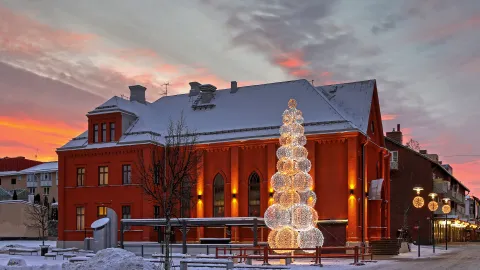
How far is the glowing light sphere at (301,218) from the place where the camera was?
31.9m

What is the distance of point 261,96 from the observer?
48.3 m

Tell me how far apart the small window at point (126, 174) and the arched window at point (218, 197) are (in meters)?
6.76

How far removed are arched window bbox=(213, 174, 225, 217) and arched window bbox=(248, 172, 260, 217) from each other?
2.35m

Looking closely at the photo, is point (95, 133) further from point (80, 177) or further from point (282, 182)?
point (282, 182)

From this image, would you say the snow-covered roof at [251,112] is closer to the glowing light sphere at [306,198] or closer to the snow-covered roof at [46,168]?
the glowing light sphere at [306,198]

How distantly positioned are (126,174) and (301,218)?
64.6 feet

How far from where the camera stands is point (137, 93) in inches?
2124

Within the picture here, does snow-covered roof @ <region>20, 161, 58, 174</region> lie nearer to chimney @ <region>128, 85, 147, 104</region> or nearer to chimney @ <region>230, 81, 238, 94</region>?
chimney @ <region>128, 85, 147, 104</region>

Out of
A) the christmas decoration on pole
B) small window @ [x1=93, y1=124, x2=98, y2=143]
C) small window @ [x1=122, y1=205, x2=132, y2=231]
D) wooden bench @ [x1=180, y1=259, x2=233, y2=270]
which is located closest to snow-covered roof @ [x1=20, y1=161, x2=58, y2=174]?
small window @ [x1=93, y1=124, x2=98, y2=143]

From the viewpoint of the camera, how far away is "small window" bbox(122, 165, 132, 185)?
154ft

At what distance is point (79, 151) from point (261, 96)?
1576cm

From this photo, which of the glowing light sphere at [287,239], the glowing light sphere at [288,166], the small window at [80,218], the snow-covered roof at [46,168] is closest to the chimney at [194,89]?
the small window at [80,218]

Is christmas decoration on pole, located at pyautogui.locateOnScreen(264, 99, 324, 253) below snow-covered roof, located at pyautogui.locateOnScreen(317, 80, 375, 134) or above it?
below

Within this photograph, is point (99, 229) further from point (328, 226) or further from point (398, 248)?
point (398, 248)
